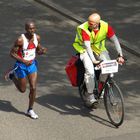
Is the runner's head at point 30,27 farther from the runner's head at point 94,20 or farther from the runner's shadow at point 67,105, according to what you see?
the runner's shadow at point 67,105

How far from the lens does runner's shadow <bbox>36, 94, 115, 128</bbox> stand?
10.7 metres

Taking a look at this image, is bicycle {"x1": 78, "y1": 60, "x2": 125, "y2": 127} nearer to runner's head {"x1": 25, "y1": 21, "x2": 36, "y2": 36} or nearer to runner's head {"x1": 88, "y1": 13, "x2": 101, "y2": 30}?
runner's head {"x1": 88, "y1": 13, "x2": 101, "y2": 30}

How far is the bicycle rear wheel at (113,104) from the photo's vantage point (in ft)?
33.3

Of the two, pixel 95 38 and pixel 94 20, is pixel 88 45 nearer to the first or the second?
pixel 95 38

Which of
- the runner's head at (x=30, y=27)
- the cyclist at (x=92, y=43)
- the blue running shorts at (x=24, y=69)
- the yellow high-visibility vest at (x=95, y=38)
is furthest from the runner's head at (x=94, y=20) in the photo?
the blue running shorts at (x=24, y=69)

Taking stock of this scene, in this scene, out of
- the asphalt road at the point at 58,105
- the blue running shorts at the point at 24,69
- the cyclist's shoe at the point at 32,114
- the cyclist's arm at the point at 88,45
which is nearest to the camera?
the asphalt road at the point at 58,105

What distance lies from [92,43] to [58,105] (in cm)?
152

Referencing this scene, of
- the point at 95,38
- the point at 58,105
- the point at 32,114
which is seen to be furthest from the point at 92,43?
the point at 32,114

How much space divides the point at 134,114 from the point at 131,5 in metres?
7.34

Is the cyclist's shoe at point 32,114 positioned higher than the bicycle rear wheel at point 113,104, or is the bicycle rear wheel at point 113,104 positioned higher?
the bicycle rear wheel at point 113,104

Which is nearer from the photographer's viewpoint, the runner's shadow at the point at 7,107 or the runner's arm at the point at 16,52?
the runner's arm at the point at 16,52

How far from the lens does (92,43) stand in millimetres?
10609

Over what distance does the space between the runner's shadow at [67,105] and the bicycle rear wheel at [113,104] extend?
6.3 inches

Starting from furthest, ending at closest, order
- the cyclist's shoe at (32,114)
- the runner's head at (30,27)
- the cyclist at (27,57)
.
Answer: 1. the cyclist's shoe at (32,114)
2. the cyclist at (27,57)
3. the runner's head at (30,27)
